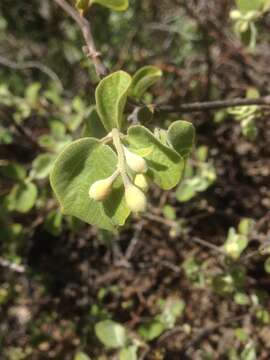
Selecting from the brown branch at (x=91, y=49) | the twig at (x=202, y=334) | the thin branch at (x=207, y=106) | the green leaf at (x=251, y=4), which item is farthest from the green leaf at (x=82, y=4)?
the twig at (x=202, y=334)

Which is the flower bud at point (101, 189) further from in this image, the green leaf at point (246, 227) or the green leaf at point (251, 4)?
the green leaf at point (246, 227)

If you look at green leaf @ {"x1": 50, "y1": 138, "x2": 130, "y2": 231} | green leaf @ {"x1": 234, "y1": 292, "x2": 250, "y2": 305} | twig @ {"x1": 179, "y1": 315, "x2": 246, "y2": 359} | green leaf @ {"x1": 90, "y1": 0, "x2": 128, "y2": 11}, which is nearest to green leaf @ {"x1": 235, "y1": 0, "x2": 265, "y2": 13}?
green leaf @ {"x1": 90, "y1": 0, "x2": 128, "y2": 11}

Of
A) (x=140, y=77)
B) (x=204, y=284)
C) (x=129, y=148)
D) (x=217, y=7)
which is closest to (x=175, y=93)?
(x=217, y=7)

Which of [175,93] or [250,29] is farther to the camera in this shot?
[175,93]

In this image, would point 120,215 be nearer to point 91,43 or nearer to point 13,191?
point 91,43

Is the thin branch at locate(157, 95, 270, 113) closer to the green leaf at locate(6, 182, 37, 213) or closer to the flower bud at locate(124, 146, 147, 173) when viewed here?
the flower bud at locate(124, 146, 147, 173)

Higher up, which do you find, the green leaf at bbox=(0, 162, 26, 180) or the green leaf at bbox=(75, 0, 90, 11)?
the green leaf at bbox=(75, 0, 90, 11)

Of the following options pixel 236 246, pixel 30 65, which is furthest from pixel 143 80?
pixel 30 65
